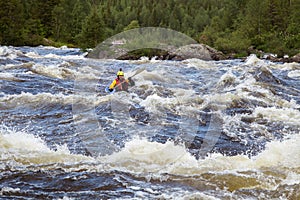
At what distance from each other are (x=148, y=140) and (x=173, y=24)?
235ft

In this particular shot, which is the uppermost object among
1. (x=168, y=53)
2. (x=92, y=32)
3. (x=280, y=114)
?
(x=92, y=32)

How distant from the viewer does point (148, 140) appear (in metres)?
10.1

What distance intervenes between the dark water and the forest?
2495cm

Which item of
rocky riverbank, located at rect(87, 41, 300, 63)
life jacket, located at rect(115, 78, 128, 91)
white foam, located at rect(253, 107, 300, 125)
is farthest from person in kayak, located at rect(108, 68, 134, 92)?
rocky riverbank, located at rect(87, 41, 300, 63)

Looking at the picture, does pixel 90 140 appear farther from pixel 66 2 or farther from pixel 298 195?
pixel 66 2

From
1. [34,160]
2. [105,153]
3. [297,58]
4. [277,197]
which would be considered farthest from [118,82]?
[297,58]

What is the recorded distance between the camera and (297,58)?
1286 inches

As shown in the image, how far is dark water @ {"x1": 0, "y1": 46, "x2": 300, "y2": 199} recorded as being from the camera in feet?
23.0

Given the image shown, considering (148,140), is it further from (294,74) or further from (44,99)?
(294,74)

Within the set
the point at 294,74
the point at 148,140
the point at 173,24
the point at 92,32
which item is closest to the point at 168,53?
the point at 294,74

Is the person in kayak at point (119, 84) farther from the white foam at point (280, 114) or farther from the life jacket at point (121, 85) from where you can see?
the white foam at point (280, 114)

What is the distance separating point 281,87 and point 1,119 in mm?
12119

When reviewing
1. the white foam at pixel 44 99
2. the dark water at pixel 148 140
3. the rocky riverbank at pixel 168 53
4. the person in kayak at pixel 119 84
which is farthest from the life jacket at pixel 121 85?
the rocky riverbank at pixel 168 53

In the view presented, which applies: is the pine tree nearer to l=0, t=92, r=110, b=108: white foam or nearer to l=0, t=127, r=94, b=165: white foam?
l=0, t=92, r=110, b=108: white foam
